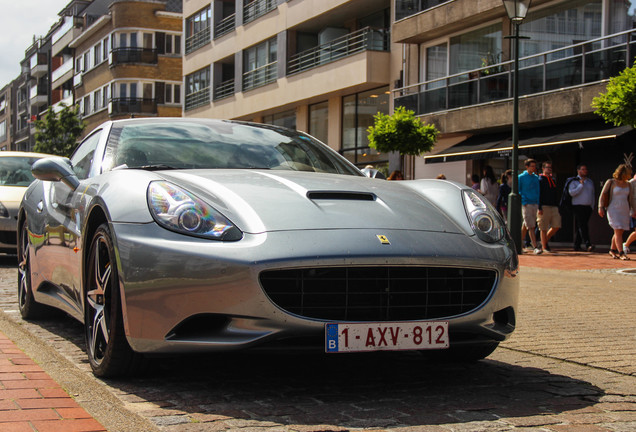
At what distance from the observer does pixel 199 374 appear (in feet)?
14.2

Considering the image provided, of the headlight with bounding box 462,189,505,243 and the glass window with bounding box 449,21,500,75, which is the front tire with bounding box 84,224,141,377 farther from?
the glass window with bounding box 449,21,500,75

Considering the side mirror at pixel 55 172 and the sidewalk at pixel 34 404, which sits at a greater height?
the side mirror at pixel 55 172

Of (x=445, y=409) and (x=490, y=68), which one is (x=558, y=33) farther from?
(x=445, y=409)

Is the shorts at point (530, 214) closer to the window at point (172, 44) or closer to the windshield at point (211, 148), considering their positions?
the windshield at point (211, 148)

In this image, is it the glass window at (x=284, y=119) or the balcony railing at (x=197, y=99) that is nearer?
the glass window at (x=284, y=119)

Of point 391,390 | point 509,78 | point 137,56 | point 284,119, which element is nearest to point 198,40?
point 284,119

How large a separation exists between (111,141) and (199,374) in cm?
159

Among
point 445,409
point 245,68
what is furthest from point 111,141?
point 245,68

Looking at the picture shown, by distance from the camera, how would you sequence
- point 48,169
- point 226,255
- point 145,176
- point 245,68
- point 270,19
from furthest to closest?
point 245,68 → point 270,19 → point 48,169 → point 145,176 → point 226,255

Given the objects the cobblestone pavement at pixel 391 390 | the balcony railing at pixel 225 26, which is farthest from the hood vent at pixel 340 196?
→ the balcony railing at pixel 225 26

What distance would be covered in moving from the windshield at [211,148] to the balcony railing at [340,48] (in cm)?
2279

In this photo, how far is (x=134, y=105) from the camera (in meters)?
54.6

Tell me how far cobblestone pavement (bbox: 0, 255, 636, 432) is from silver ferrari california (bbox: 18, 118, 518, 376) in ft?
0.75

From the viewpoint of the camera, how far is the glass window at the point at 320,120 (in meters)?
31.9
